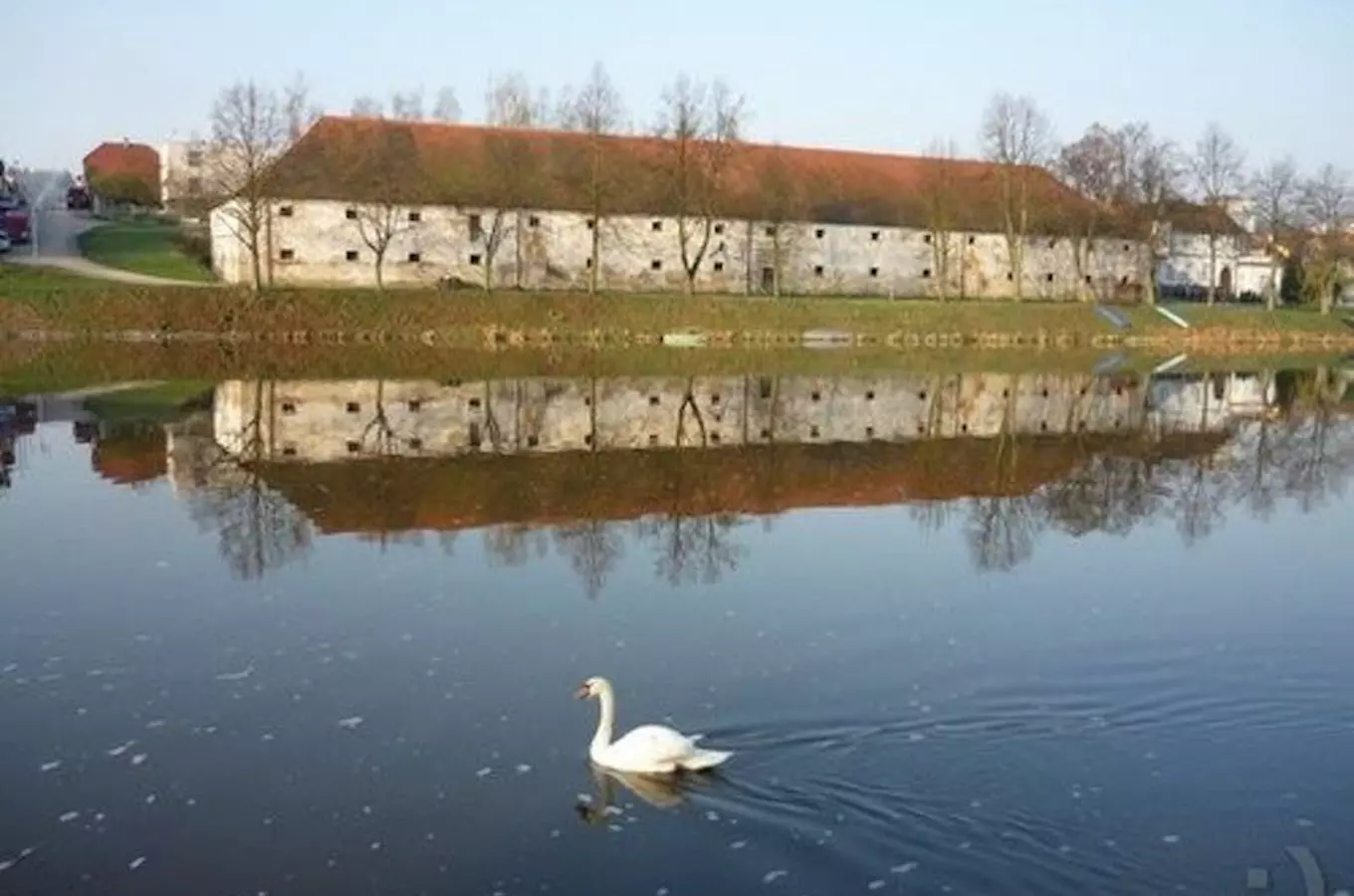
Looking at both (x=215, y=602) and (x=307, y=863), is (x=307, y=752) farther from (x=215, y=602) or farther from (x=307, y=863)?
(x=215, y=602)

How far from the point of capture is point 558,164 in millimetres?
69625

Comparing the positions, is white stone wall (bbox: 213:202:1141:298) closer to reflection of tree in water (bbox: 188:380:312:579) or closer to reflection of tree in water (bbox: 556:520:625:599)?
reflection of tree in water (bbox: 188:380:312:579)

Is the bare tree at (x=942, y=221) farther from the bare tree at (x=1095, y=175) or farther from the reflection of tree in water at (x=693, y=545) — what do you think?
the reflection of tree in water at (x=693, y=545)

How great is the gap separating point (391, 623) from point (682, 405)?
21.6 metres

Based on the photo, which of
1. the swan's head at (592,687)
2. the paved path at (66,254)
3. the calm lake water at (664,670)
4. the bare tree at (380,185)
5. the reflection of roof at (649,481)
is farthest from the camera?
the bare tree at (380,185)

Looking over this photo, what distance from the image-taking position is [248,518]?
1931 centimetres

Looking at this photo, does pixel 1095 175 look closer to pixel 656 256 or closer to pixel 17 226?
pixel 656 256


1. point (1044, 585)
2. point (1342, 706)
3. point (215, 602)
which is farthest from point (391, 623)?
point (1342, 706)

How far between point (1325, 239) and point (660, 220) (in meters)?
46.3

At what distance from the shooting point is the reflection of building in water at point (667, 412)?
27.9m

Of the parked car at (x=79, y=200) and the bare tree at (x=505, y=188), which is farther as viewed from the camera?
the parked car at (x=79, y=200)

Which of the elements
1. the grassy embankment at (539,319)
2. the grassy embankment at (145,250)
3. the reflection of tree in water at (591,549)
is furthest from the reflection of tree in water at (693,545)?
the grassy embankment at (145,250)

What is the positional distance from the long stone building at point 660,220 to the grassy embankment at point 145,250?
1.77m

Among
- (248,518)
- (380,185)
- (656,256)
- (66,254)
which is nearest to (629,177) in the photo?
(656,256)
